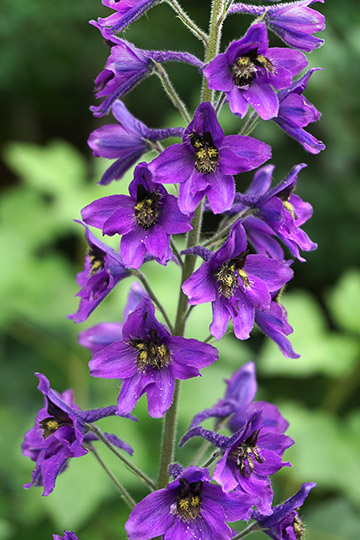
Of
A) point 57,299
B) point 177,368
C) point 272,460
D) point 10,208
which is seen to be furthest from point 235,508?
point 10,208

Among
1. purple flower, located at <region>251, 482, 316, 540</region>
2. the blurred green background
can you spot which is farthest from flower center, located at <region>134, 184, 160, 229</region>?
the blurred green background

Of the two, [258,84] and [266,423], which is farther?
[266,423]

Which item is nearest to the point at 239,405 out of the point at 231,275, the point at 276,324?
the point at 276,324

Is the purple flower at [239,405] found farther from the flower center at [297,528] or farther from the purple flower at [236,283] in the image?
the purple flower at [236,283]

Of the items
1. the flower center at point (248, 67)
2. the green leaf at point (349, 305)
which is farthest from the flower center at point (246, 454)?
the green leaf at point (349, 305)

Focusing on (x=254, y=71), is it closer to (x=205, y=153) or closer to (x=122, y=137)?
(x=205, y=153)

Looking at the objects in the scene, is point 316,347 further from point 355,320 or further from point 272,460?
point 272,460
